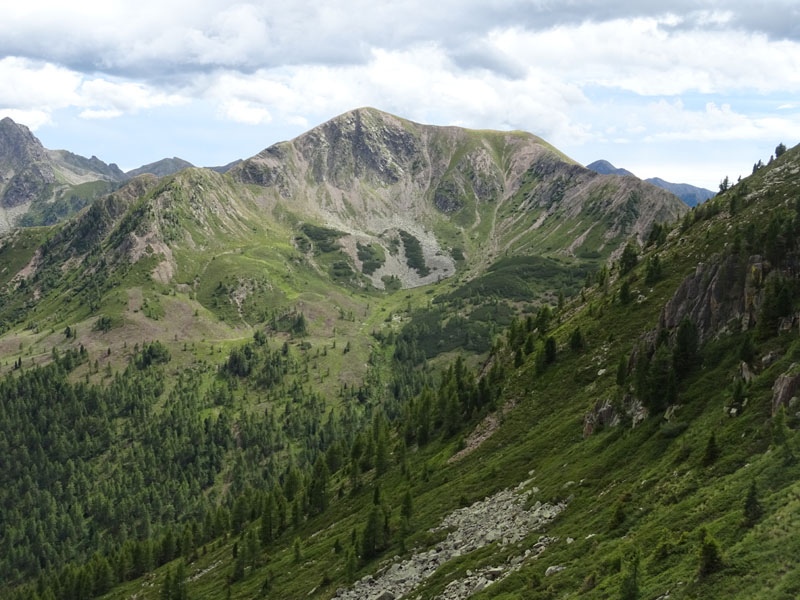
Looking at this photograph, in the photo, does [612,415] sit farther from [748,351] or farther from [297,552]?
[297,552]

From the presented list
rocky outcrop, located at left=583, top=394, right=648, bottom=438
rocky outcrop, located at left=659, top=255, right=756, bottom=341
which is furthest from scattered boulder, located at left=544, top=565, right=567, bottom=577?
rocky outcrop, located at left=659, top=255, right=756, bottom=341

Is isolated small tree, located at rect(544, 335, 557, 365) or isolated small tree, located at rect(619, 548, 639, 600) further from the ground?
isolated small tree, located at rect(544, 335, 557, 365)

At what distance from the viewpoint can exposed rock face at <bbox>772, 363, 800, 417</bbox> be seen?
174 ft

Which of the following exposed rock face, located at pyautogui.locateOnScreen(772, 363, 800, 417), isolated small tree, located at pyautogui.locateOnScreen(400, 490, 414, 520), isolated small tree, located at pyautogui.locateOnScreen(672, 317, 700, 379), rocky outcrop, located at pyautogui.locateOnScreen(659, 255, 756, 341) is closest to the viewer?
exposed rock face, located at pyautogui.locateOnScreen(772, 363, 800, 417)

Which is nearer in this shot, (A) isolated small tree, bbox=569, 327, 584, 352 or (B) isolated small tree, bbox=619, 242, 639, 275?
(A) isolated small tree, bbox=569, 327, 584, 352

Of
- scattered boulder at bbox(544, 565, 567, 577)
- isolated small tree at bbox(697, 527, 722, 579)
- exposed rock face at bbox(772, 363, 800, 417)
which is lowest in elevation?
scattered boulder at bbox(544, 565, 567, 577)

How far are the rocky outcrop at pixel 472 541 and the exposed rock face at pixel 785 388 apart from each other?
88.4 feet

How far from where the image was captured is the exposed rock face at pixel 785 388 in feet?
174

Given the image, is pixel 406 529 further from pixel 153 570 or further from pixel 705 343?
pixel 153 570

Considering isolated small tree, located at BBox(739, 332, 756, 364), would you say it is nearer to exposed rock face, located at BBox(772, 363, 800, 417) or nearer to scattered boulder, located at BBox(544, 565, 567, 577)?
exposed rock face, located at BBox(772, 363, 800, 417)

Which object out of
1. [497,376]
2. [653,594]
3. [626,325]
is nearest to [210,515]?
[497,376]

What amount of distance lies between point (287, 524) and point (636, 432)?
102578 millimetres

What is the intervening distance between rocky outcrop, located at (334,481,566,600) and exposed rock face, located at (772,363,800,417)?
26937 mm

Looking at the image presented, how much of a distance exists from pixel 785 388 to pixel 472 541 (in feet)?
139
